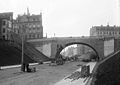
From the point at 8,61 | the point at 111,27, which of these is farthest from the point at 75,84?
the point at 111,27

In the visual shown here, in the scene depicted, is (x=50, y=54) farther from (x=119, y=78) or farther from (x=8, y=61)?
(x=119, y=78)

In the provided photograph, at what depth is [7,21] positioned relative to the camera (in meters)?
67.8

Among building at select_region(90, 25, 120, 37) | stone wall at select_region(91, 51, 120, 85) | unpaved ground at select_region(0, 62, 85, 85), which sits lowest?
unpaved ground at select_region(0, 62, 85, 85)

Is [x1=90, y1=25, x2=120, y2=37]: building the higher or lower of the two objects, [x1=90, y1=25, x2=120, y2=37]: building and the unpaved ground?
the higher

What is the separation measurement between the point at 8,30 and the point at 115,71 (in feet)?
202

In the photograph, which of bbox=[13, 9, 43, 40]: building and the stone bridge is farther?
bbox=[13, 9, 43, 40]: building

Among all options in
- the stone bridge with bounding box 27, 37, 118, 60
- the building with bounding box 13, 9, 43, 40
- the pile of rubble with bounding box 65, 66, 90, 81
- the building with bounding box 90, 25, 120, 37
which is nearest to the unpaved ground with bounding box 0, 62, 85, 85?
the pile of rubble with bounding box 65, 66, 90, 81

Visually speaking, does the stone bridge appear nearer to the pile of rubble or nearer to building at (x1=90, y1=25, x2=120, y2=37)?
the pile of rubble

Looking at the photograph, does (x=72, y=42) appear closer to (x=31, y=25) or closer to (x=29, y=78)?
(x=31, y=25)

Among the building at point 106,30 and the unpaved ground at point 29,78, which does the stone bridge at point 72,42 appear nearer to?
the unpaved ground at point 29,78

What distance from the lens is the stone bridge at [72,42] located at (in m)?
63.7

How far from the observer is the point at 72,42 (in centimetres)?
6731

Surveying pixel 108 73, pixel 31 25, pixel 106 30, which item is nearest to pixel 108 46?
pixel 31 25

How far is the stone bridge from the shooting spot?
6366cm
